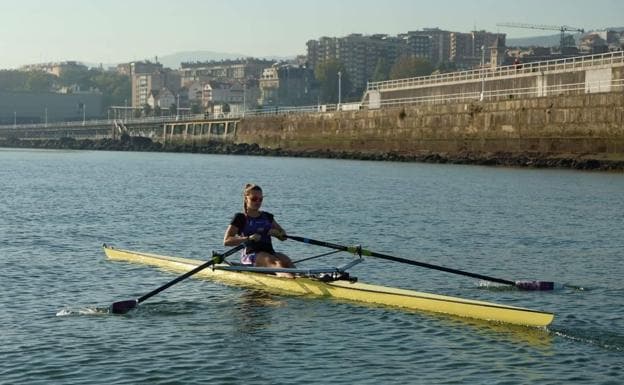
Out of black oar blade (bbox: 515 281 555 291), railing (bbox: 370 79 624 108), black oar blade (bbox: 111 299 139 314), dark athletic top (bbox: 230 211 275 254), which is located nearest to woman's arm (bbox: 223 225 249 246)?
dark athletic top (bbox: 230 211 275 254)

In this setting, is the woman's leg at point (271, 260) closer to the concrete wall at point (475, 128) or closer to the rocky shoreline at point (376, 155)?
the rocky shoreline at point (376, 155)

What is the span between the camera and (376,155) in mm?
96000

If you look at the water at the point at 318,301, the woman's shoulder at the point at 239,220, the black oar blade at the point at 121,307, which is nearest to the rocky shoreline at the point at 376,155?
the water at the point at 318,301

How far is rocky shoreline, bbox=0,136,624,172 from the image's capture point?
2739 inches

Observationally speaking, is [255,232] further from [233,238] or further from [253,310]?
[253,310]

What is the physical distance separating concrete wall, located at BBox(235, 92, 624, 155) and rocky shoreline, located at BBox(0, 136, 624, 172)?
0.83m

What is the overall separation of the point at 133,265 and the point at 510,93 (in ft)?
217

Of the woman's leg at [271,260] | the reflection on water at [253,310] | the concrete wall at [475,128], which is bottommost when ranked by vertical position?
the reflection on water at [253,310]

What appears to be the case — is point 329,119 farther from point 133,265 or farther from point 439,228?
point 133,265

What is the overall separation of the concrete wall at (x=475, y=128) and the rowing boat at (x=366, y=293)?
49715 mm

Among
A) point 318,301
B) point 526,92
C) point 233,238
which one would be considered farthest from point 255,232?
point 526,92

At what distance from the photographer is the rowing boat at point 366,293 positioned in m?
18.4

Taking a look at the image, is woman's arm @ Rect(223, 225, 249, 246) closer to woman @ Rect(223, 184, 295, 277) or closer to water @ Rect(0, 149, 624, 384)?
woman @ Rect(223, 184, 295, 277)

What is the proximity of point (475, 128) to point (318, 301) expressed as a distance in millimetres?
Answer: 63310
